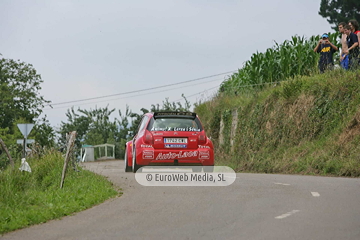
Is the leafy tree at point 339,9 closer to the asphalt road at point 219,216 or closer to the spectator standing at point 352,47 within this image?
the spectator standing at point 352,47

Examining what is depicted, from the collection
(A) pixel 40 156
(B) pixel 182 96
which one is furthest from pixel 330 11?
(A) pixel 40 156

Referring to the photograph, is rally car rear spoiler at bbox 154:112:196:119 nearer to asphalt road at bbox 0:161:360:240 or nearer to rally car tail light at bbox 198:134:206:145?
rally car tail light at bbox 198:134:206:145

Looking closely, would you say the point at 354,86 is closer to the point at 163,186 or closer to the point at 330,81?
the point at 330,81

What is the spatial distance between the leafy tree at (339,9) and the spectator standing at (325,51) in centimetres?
3556

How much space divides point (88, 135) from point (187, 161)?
65.1 m

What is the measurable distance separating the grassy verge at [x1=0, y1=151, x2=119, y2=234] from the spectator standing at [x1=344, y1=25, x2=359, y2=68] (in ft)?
30.7

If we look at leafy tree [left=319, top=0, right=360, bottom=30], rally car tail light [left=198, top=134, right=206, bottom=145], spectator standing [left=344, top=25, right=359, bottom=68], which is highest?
leafy tree [left=319, top=0, right=360, bottom=30]

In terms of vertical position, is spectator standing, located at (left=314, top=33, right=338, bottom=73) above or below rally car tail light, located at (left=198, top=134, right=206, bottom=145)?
above

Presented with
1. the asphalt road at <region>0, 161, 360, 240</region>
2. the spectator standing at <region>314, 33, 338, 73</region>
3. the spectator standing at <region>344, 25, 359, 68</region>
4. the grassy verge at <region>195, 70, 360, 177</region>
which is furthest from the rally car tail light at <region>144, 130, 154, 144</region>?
the spectator standing at <region>314, 33, 338, 73</region>

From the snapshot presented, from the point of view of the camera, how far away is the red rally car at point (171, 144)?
14.8 m

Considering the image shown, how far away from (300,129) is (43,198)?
1175 centimetres

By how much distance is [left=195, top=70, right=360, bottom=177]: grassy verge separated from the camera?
58.2 feet

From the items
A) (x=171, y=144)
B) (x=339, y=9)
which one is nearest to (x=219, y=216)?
(x=171, y=144)

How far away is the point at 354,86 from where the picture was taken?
1959 cm
